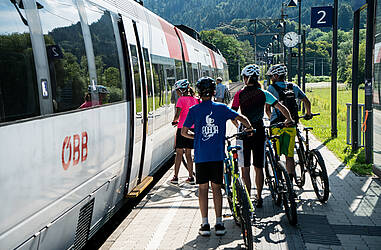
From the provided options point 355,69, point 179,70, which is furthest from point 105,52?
point 179,70

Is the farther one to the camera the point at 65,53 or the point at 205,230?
the point at 205,230

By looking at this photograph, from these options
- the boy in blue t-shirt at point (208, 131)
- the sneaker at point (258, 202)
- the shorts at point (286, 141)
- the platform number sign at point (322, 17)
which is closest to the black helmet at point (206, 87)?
the boy in blue t-shirt at point (208, 131)

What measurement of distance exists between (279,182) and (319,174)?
97 cm

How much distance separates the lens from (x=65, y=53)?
445cm

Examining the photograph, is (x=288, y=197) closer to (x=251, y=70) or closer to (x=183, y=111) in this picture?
(x=251, y=70)

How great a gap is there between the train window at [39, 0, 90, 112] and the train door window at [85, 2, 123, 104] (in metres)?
0.47

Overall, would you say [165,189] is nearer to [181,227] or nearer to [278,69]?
[181,227]

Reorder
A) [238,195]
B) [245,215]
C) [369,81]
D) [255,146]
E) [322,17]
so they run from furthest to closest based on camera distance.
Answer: [322,17] → [369,81] → [255,146] → [238,195] → [245,215]

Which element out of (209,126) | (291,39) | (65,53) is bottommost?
(209,126)

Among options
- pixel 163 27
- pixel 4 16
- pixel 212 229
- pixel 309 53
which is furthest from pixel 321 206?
pixel 309 53

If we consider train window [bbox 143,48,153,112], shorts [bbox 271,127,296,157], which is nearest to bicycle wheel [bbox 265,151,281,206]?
shorts [bbox 271,127,296,157]

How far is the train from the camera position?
11.0 ft

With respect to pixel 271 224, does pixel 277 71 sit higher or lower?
higher

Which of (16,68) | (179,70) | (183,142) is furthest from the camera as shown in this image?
(179,70)
